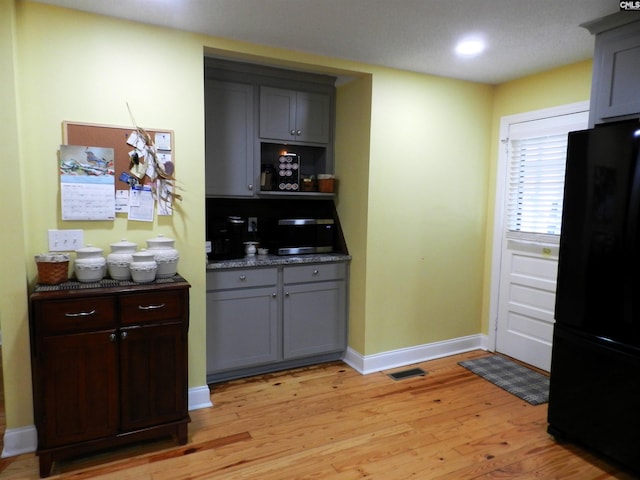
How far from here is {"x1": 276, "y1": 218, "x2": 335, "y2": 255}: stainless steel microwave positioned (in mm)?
3529

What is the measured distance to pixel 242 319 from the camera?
327 centimetres

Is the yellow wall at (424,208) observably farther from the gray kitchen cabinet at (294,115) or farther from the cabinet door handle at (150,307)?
the cabinet door handle at (150,307)

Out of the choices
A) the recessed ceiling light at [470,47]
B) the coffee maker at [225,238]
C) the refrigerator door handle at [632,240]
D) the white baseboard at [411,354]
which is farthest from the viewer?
the white baseboard at [411,354]

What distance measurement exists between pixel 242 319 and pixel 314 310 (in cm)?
62

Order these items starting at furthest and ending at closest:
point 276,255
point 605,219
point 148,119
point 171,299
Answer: point 276,255 → point 148,119 → point 171,299 → point 605,219

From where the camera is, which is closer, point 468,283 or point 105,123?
point 105,123

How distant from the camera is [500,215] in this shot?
12.5ft

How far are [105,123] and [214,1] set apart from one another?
37.4 inches

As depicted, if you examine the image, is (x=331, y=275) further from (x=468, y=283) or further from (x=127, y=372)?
(x=127, y=372)

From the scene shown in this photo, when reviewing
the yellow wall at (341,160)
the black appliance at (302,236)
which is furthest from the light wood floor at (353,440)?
the black appliance at (302,236)

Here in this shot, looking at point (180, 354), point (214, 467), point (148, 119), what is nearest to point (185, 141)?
point (148, 119)

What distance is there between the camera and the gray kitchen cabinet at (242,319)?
316 cm

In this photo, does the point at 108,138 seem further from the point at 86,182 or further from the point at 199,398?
the point at 199,398

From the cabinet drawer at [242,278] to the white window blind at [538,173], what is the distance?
→ 2.15 meters
